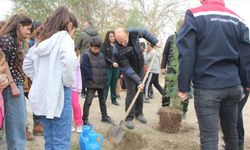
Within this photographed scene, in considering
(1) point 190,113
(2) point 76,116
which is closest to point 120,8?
(1) point 190,113

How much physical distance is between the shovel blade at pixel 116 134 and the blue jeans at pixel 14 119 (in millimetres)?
1712

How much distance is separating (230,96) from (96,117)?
3.95m

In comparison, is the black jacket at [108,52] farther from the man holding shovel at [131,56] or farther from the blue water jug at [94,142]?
the blue water jug at [94,142]

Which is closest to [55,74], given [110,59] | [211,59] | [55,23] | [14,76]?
[55,23]

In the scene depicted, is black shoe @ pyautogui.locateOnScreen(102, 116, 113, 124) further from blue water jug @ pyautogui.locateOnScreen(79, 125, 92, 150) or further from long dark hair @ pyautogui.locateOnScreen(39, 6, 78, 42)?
long dark hair @ pyautogui.locateOnScreen(39, 6, 78, 42)

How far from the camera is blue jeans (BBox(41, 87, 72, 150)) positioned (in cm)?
379

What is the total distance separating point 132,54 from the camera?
20.4ft

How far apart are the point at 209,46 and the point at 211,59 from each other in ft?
0.42

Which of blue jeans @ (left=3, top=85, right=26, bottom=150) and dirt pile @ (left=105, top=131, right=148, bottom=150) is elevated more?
blue jeans @ (left=3, top=85, right=26, bottom=150)

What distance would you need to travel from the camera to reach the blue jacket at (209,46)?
356 cm

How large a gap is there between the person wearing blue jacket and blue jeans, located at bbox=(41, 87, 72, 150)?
115 centimetres

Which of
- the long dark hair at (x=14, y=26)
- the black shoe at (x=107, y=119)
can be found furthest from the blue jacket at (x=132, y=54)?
the long dark hair at (x=14, y=26)

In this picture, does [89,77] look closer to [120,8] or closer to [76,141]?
[76,141]

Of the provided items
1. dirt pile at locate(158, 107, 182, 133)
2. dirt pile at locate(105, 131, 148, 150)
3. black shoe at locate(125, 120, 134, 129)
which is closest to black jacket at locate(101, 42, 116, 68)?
black shoe at locate(125, 120, 134, 129)
